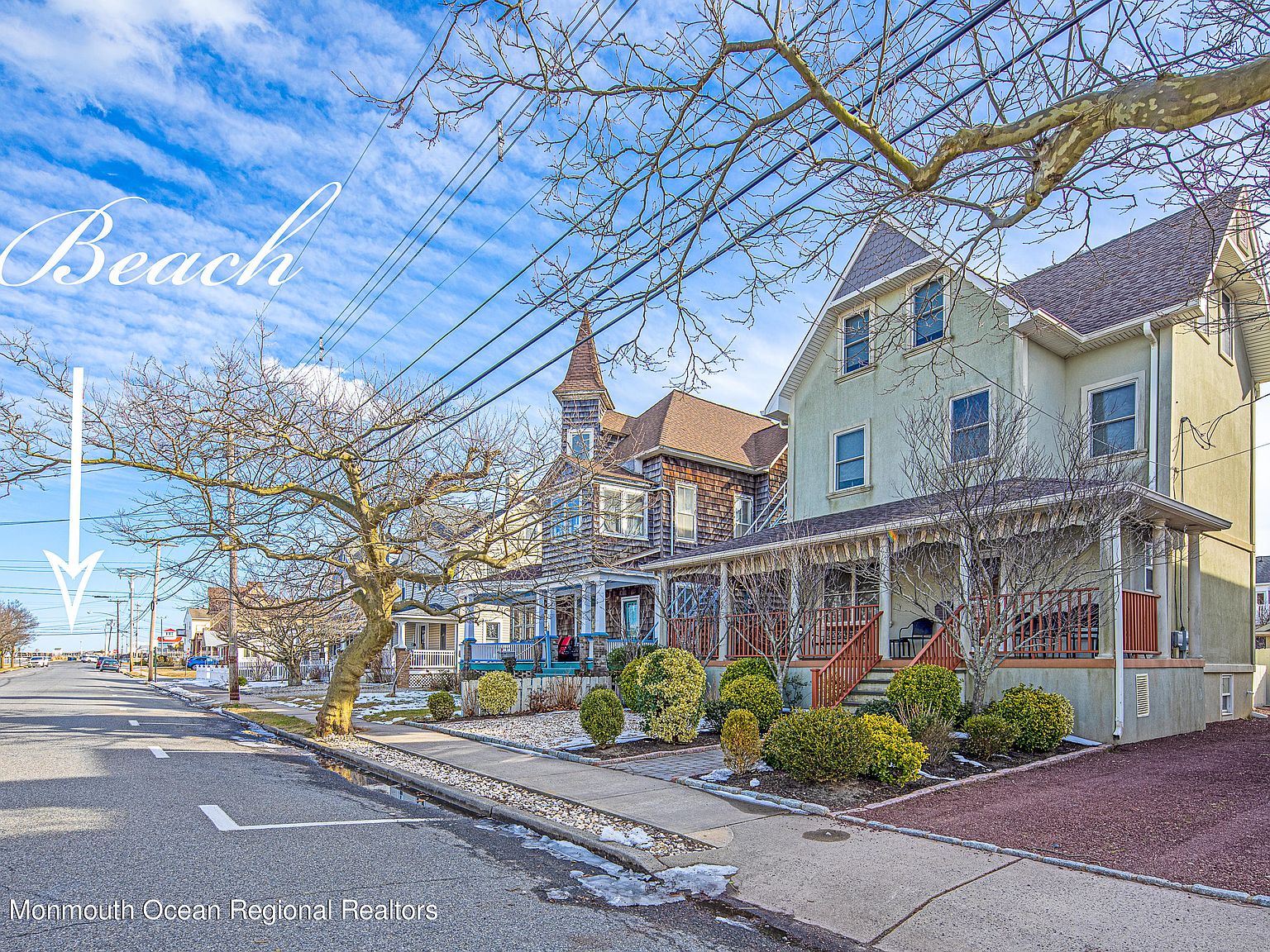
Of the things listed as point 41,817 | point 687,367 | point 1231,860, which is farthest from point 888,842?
point 41,817

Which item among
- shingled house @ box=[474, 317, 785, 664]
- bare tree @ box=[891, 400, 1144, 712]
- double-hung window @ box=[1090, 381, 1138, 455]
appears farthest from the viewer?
shingled house @ box=[474, 317, 785, 664]

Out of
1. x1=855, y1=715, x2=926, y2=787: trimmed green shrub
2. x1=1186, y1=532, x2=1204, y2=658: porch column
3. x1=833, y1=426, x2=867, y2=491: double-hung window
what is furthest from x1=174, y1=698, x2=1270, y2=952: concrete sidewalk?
x1=833, y1=426, x2=867, y2=491: double-hung window

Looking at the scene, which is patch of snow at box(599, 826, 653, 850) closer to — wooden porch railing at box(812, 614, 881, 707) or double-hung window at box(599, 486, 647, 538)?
wooden porch railing at box(812, 614, 881, 707)

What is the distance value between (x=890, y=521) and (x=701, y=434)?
1419 cm

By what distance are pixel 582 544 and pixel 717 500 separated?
1063cm

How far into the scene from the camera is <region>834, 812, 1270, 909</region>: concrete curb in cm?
573

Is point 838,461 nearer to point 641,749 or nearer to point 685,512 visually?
point 685,512

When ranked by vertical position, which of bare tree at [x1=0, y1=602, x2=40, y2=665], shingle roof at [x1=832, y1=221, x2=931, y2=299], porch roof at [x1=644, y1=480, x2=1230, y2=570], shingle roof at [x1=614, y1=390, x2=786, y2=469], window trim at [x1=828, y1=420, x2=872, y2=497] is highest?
shingle roof at [x1=832, y1=221, x2=931, y2=299]

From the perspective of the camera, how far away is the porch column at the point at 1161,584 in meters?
13.5

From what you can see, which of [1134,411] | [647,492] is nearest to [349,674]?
[647,492]

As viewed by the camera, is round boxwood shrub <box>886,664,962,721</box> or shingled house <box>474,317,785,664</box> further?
shingled house <box>474,317,785,664</box>

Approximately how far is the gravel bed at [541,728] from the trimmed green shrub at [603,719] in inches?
31.3

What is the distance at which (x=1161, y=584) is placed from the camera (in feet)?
45.0

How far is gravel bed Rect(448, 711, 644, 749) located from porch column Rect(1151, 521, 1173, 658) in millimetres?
8751
